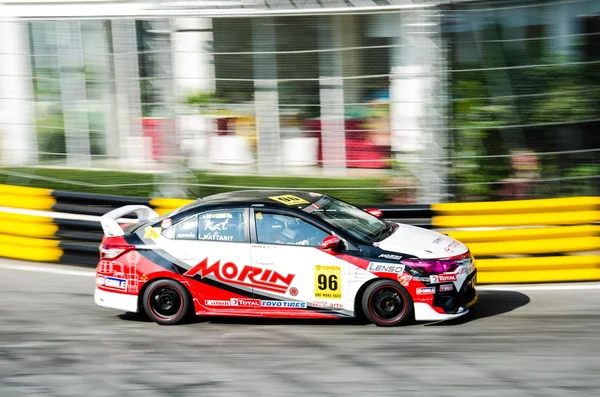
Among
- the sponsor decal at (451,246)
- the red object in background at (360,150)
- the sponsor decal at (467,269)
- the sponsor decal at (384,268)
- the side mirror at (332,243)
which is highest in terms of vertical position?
the red object in background at (360,150)

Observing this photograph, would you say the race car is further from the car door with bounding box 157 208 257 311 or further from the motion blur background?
the motion blur background

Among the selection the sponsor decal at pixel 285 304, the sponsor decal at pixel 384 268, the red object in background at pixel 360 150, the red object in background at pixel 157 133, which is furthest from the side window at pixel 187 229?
the red object in background at pixel 360 150

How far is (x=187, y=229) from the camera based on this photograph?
9.57m

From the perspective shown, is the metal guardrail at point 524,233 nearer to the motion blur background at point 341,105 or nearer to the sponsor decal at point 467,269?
the motion blur background at point 341,105

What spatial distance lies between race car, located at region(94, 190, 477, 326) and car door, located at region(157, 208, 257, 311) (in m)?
0.01

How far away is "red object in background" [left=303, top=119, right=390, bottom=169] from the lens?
11.7 m

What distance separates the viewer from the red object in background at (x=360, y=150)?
38.3 feet

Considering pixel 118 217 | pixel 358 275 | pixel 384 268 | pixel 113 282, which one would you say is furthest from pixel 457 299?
pixel 118 217

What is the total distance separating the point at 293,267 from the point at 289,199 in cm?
92

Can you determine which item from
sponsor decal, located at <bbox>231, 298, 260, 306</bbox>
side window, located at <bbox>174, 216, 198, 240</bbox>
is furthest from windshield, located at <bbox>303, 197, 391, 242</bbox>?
side window, located at <bbox>174, 216, 198, 240</bbox>

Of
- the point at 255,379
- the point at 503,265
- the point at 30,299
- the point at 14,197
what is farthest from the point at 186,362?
the point at 14,197

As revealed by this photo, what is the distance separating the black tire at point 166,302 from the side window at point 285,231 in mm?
1016

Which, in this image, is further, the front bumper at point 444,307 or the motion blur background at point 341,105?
the motion blur background at point 341,105

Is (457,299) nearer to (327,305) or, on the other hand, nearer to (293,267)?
(327,305)
